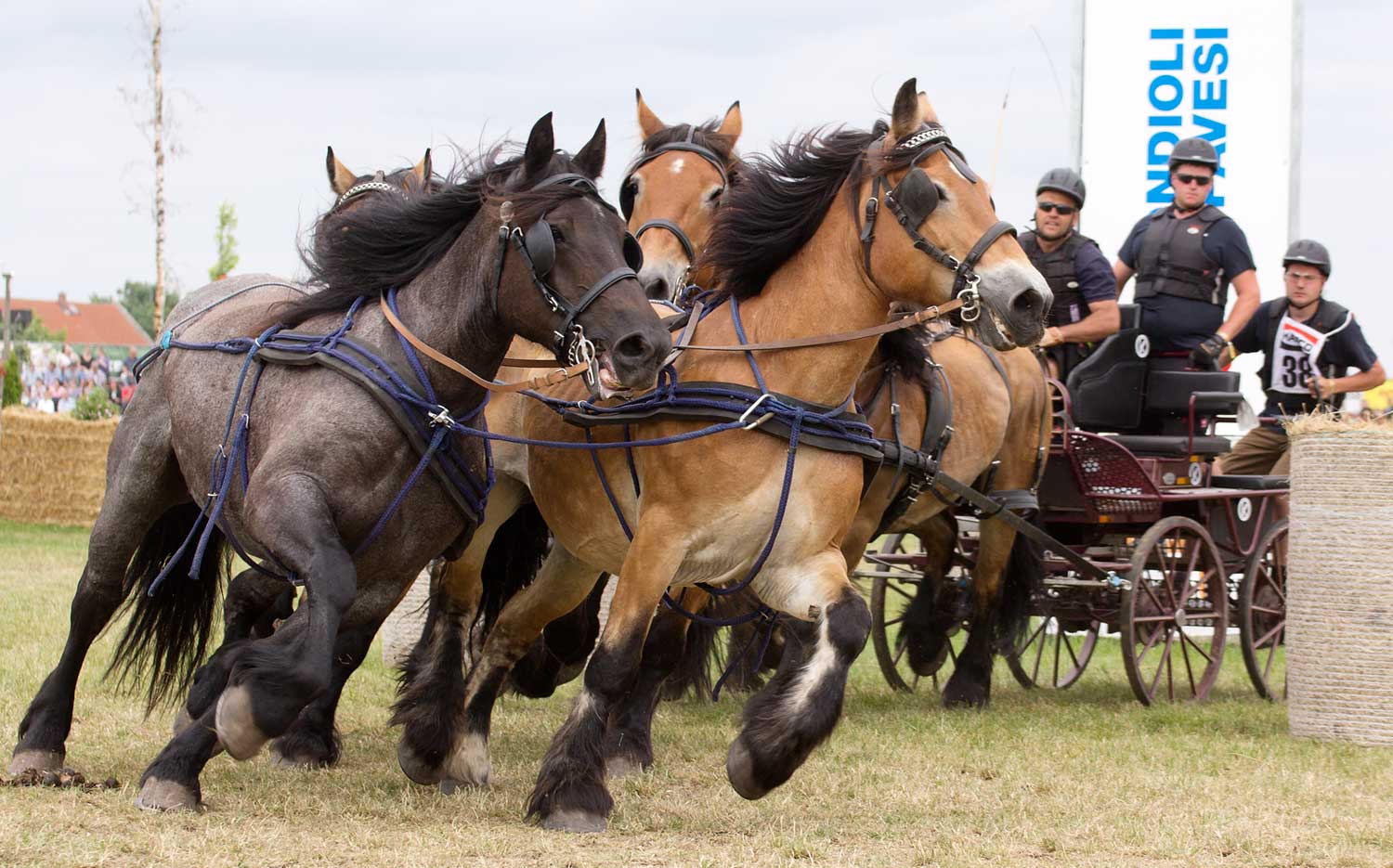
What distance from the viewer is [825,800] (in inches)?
215

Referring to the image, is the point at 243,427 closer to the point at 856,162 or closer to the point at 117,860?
the point at 117,860

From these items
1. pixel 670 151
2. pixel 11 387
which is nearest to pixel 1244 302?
pixel 670 151

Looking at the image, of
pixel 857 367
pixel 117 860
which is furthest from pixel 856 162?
pixel 117 860

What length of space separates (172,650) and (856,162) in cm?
310

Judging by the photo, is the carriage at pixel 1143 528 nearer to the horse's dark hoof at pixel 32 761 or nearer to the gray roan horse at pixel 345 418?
the gray roan horse at pixel 345 418

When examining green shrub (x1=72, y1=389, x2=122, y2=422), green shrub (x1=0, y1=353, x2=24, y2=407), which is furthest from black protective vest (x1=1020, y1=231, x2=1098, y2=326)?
green shrub (x1=0, y1=353, x2=24, y2=407)

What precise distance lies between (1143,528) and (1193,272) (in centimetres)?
134

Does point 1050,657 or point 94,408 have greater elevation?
point 94,408

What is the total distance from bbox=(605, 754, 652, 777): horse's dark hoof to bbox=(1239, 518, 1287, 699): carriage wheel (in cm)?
368

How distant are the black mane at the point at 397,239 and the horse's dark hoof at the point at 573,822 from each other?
1.70m

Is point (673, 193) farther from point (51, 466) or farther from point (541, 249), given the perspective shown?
point (51, 466)

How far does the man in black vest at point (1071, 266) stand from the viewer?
308 inches

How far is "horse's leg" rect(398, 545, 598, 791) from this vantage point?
5562 millimetres

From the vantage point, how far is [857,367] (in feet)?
16.3
